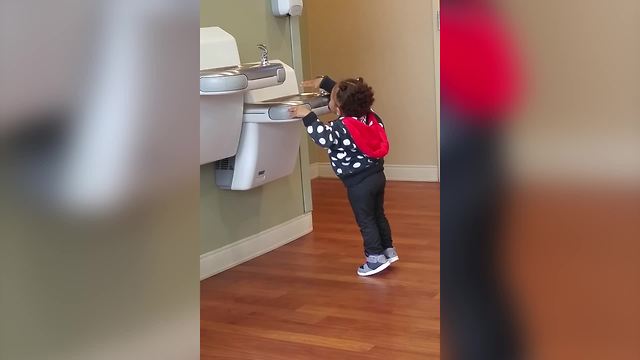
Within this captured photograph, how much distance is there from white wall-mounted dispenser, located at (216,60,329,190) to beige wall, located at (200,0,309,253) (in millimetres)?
119

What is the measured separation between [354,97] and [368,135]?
18 centimetres

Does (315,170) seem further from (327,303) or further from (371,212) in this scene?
(327,303)

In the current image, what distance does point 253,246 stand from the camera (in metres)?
3.99

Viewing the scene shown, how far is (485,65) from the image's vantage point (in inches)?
32.1

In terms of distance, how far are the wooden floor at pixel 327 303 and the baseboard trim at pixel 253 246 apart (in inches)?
1.8

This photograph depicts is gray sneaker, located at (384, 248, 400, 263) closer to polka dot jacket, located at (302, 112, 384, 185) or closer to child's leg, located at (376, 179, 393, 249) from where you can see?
child's leg, located at (376, 179, 393, 249)

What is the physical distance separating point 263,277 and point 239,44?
1.08 m

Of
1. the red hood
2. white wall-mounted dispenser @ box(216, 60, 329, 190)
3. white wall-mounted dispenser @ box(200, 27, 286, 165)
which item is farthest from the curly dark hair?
white wall-mounted dispenser @ box(200, 27, 286, 165)

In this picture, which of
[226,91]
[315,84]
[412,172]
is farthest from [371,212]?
[412,172]

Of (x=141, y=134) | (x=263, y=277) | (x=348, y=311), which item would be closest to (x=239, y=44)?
(x=263, y=277)

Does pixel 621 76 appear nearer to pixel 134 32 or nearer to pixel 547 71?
pixel 547 71

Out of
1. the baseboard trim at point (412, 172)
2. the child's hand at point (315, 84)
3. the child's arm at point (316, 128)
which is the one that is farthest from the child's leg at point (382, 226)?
the baseboard trim at point (412, 172)

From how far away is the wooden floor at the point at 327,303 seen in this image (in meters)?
2.75

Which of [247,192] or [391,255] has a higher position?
[247,192]
